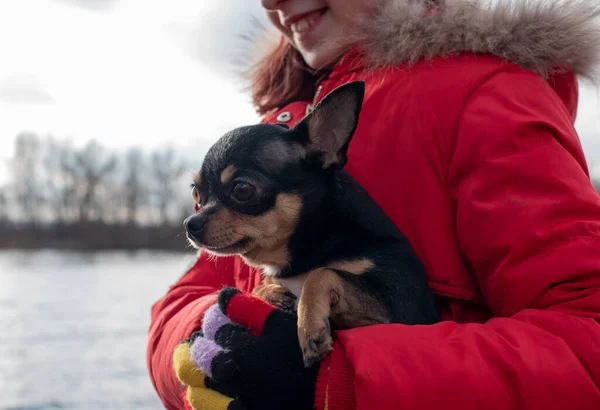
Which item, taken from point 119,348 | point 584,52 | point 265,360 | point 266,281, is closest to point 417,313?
point 265,360

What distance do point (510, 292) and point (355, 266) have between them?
46 centimetres

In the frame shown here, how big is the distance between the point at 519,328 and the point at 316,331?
0.50 m

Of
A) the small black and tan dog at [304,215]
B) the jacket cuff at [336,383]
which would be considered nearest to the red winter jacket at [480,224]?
the jacket cuff at [336,383]

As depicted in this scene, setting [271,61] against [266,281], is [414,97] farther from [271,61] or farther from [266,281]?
[271,61]

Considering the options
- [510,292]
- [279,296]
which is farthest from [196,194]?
[510,292]

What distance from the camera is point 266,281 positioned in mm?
2025

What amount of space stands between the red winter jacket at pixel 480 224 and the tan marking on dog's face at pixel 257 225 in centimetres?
28

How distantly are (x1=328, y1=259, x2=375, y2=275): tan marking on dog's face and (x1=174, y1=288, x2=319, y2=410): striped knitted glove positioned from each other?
0.24 meters

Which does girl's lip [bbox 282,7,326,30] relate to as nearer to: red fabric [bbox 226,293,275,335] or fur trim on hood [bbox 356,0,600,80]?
fur trim on hood [bbox 356,0,600,80]

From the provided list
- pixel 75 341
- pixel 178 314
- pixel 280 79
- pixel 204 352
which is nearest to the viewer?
pixel 204 352

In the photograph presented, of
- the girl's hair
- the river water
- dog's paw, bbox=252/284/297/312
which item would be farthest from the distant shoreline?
dog's paw, bbox=252/284/297/312

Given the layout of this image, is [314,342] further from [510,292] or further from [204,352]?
[510,292]

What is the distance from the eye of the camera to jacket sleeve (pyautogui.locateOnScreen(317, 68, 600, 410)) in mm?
1340

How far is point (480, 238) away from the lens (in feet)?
5.29
